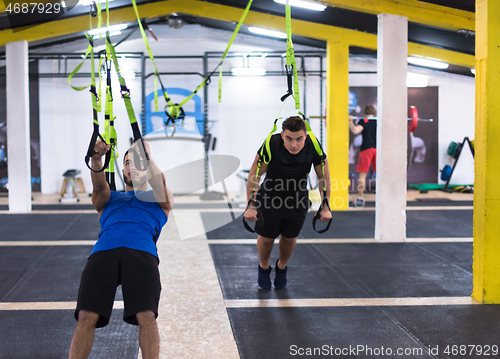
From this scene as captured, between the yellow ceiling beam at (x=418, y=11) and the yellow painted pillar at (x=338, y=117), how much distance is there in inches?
74.1

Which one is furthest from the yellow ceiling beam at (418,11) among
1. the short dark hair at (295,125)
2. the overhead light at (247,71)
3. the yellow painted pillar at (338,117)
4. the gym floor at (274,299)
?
the overhead light at (247,71)

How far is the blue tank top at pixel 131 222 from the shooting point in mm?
2012

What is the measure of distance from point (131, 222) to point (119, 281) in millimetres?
300

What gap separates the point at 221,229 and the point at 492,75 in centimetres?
377

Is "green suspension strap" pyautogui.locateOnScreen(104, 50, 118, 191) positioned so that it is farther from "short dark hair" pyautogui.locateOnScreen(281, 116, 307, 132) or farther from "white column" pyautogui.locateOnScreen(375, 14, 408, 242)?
"white column" pyautogui.locateOnScreen(375, 14, 408, 242)

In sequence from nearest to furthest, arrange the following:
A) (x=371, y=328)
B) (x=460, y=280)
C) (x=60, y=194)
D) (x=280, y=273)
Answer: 1. (x=371, y=328)
2. (x=280, y=273)
3. (x=460, y=280)
4. (x=60, y=194)

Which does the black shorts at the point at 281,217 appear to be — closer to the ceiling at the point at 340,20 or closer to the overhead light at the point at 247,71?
the ceiling at the point at 340,20

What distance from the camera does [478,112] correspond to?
10.5 ft

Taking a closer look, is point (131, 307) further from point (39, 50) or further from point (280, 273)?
point (39, 50)

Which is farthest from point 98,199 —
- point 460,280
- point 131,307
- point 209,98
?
point 209,98

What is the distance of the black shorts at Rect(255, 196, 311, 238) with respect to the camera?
3.08 metres

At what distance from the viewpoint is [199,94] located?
973 centimetres
